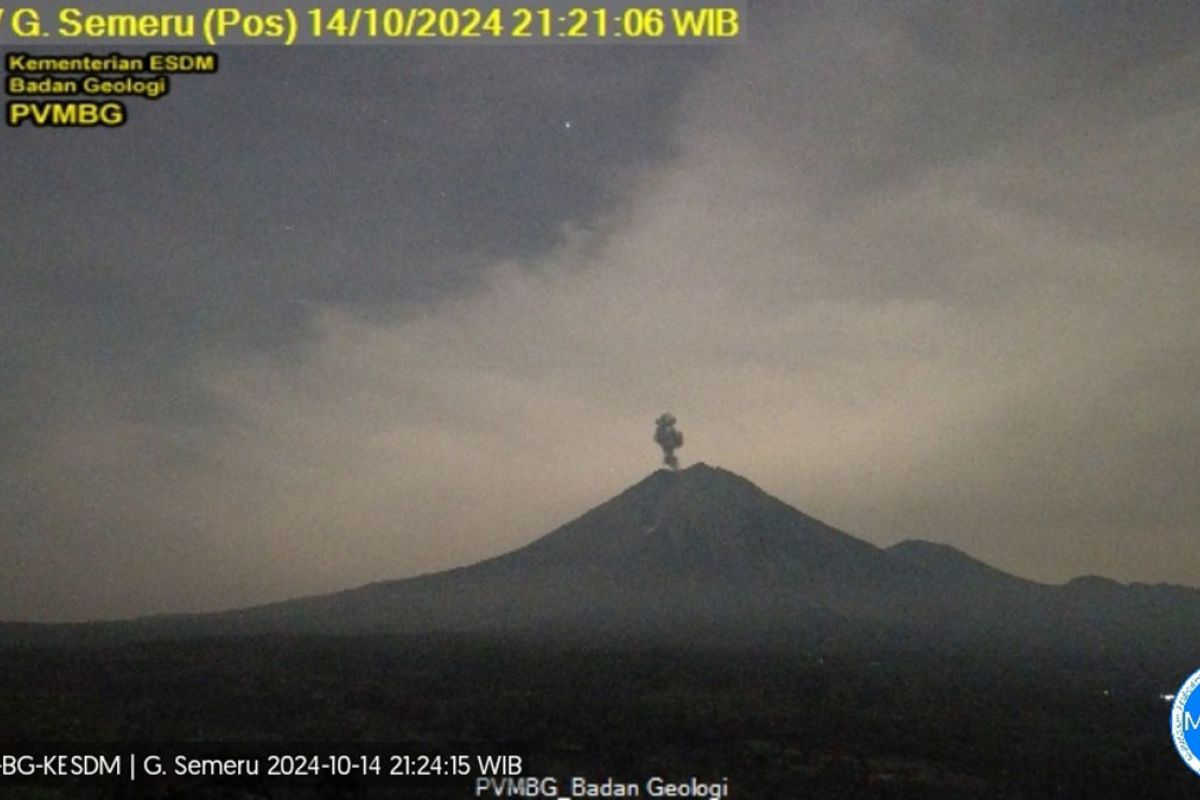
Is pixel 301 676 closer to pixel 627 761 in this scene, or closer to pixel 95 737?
pixel 95 737

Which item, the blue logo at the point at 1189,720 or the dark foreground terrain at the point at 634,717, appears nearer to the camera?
the blue logo at the point at 1189,720

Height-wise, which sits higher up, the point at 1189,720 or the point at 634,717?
the point at 1189,720

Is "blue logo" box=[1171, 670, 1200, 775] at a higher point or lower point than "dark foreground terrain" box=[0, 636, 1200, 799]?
higher

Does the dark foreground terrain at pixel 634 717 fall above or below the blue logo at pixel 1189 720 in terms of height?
below

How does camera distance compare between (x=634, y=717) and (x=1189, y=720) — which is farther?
(x=634, y=717)

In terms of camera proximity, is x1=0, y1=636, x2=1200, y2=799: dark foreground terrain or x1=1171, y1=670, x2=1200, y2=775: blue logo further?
x1=0, y1=636, x2=1200, y2=799: dark foreground terrain
